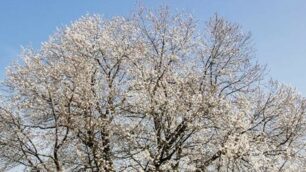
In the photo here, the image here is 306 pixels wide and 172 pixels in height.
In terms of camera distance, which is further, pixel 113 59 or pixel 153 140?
pixel 113 59

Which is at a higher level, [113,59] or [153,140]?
[113,59]

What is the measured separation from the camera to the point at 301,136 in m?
29.5

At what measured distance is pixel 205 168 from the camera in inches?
1031

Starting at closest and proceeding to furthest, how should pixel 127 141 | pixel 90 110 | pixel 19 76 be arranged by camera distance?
pixel 90 110, pixel 127 141, pixel 19 76

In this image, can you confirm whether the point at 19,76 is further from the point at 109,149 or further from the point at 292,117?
the point at 292,117

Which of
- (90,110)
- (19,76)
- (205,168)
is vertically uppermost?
(19,76)

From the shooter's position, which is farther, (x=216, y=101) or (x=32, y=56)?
(x=32, y=56)

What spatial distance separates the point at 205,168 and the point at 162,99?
3677 millimetres

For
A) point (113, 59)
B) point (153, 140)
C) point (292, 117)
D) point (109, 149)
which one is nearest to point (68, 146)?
point (109, 149)

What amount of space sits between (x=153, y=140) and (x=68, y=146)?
3814mm

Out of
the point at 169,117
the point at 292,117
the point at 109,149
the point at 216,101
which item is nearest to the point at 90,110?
the point at 109,149

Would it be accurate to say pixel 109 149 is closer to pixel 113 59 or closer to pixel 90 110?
pixel 90 110

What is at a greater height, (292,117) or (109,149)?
(292,117)

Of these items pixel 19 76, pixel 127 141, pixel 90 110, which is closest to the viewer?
pixel 90 110
